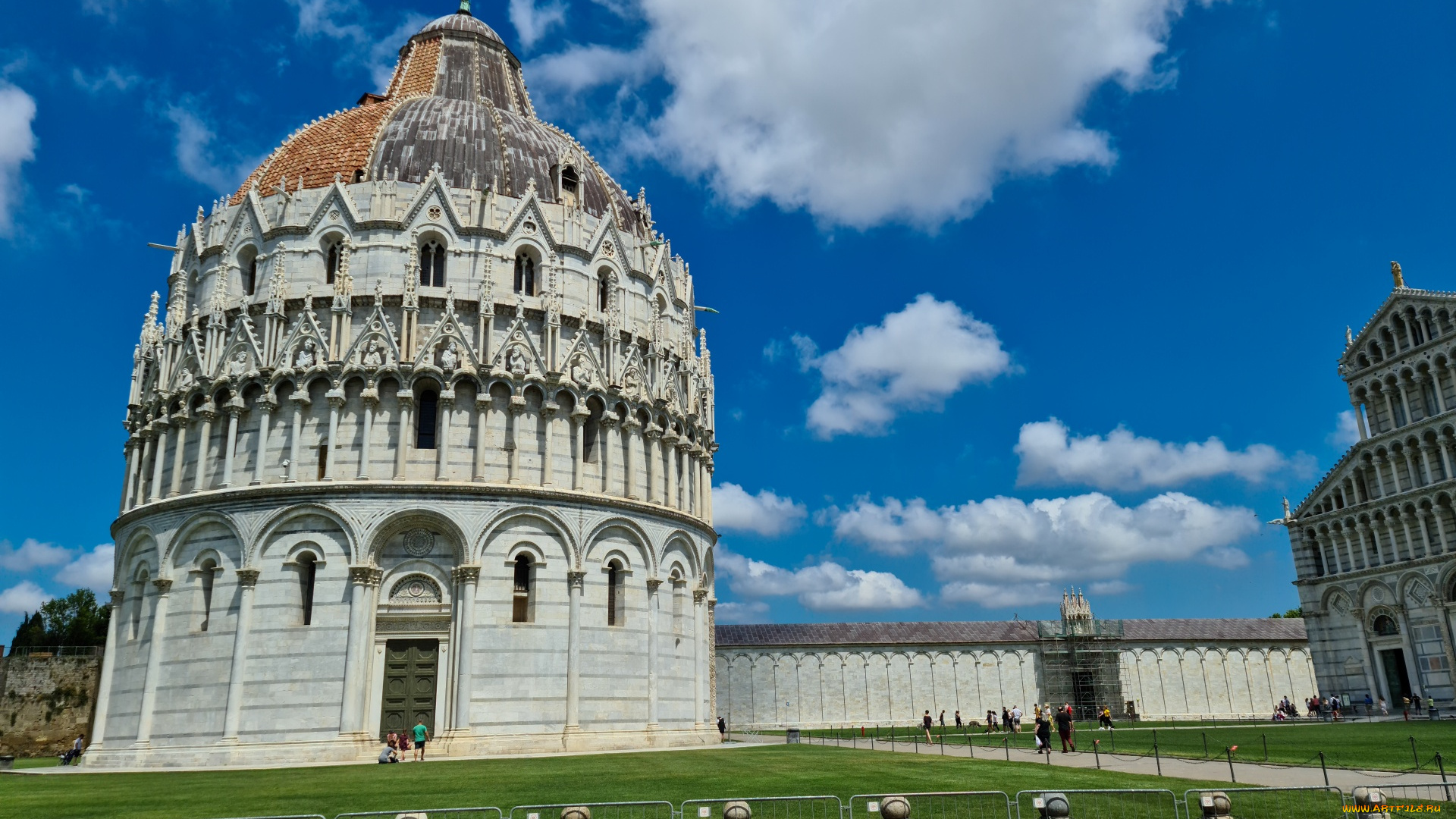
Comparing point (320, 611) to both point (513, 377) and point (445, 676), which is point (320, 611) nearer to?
point (445, 676)

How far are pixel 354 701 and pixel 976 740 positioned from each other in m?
24.8

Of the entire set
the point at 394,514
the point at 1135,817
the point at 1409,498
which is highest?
the point at 1409,498

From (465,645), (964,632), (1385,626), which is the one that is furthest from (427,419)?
(1385,626)

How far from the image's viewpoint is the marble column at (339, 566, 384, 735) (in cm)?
3353

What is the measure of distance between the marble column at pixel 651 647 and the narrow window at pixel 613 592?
1191mm

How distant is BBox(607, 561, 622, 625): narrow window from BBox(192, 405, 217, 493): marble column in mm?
15125

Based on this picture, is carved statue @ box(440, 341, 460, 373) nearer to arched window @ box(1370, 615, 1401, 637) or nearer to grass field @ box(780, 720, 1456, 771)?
grass field @ box(780, 720, 1456, 771)

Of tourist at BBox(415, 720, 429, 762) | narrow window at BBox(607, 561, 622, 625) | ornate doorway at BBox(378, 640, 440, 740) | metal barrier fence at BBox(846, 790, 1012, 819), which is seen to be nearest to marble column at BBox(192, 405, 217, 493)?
ornate doorway at BBox(378, 640, 440, 740)

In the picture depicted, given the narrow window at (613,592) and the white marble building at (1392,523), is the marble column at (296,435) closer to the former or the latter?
the narrow window at (613,592)

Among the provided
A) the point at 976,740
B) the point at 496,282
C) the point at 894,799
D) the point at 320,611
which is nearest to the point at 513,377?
the point at 496,282

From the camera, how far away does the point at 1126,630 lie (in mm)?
72125

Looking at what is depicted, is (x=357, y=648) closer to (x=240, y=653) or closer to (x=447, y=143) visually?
(x=240, y=653)

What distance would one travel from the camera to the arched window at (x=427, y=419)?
123 feet

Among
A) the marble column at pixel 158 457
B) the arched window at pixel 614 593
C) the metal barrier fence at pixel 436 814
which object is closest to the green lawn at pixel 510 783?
the metal barrier fence at pixel 436 814
